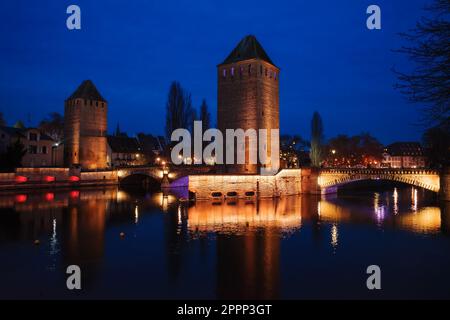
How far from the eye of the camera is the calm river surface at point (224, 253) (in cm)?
857

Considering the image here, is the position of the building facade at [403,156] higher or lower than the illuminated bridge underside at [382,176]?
higher

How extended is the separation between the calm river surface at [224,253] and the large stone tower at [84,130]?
1061 inches

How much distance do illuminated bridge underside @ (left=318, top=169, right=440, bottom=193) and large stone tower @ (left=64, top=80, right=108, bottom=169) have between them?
32.0 meters

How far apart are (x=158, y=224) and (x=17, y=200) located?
1531cm

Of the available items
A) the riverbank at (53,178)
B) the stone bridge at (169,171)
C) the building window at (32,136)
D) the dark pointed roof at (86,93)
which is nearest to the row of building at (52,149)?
the building window at (32,136)

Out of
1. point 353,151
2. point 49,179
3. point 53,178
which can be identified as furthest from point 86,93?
point 353,151

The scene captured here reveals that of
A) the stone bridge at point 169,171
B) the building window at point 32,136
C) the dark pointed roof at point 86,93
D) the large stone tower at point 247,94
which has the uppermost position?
the dark pointed roof at point 86,93

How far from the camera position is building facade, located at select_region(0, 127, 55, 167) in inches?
1596

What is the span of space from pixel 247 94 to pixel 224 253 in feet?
72.7

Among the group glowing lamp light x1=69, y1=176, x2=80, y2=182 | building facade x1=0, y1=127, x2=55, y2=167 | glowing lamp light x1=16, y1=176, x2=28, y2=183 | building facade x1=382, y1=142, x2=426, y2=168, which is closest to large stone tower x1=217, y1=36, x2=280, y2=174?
glowing lamp light x1=69, y1=176, x2=80, y2=182

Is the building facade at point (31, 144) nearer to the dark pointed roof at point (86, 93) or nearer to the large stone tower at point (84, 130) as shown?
the large stone tower at point (84, 130)


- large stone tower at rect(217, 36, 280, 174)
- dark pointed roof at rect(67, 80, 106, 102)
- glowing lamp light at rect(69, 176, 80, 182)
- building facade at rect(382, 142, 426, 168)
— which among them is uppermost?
dark pointed roof at rect(67, 80, 106, 102)

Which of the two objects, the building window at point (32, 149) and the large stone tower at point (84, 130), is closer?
the building window at point (32, 149)

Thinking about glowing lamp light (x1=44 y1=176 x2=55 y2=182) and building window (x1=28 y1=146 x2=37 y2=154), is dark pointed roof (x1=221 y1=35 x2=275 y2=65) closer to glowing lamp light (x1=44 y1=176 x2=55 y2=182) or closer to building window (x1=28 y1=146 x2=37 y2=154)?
glowing lamp light (x1=44 y1=176 x2=55 y2=182)
